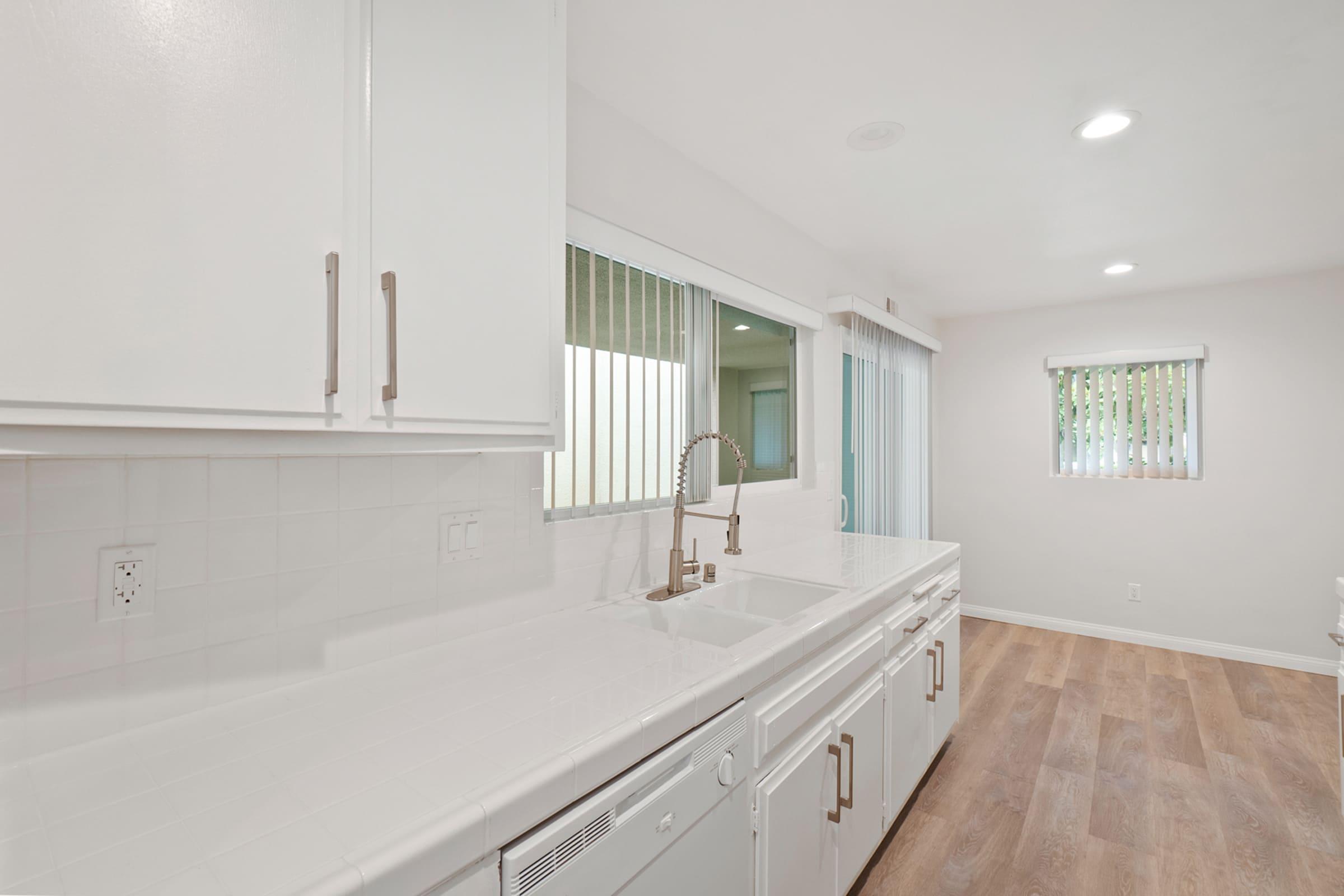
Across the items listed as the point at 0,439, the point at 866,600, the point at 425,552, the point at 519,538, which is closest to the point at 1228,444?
the point at 866,600

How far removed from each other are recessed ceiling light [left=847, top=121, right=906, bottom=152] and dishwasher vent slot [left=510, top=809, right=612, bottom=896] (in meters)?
2.03

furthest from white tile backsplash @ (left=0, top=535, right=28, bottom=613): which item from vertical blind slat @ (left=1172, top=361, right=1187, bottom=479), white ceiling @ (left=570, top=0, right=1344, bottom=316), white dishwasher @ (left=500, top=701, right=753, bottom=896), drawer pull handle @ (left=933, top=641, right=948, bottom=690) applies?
vertical blind slat @ (left=1172, top=361, right=1187, bottom=479)

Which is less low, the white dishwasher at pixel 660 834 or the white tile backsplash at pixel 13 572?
the white tile backsplash at pixel 13 572

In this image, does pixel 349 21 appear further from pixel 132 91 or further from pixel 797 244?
pixel 797 244

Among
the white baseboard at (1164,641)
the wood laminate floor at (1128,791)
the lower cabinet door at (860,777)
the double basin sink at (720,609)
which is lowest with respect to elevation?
the wood laminate floor at (1128,791)

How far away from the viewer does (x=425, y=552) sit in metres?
1.31

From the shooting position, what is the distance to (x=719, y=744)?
3.70 feet

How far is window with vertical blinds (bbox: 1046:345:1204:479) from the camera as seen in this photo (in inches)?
157

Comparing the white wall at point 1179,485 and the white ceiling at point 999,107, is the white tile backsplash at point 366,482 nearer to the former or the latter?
the white ceiling at point 999,107

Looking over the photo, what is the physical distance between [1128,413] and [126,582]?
513 centimetres

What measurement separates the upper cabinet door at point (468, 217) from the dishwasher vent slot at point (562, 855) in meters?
0.64

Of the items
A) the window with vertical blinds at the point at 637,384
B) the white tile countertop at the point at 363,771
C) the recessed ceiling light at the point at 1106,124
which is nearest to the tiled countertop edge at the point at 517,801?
the white tile countertop at the point at 363,771

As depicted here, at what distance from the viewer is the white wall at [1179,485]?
3.61 meters

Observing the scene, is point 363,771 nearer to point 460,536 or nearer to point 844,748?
point 460,536
